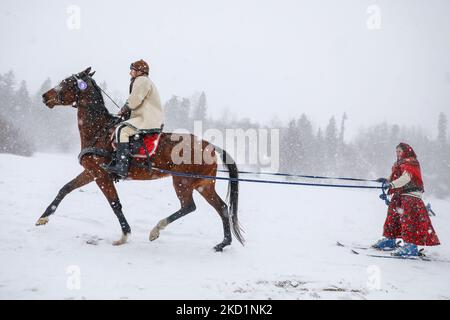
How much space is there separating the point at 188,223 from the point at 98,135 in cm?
358

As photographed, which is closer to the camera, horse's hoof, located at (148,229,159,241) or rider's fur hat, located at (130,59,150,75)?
horse's hoof, located at (148,229,159,241)

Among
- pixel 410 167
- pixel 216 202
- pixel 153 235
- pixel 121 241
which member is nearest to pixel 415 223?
pixel 410 167

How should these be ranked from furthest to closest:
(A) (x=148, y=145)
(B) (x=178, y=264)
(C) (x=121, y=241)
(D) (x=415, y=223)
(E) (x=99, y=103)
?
(D) (x=415, y=223)
(E) (x=99, y=103)
(A) (x=148, y=145)
(C) (x=121, y=241)
(B) (x=178, y=264)

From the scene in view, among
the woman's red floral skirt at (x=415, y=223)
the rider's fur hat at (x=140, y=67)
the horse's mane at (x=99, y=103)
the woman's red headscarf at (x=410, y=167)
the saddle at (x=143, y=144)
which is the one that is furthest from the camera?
the woman's red headscarf at (x=410, y=167)

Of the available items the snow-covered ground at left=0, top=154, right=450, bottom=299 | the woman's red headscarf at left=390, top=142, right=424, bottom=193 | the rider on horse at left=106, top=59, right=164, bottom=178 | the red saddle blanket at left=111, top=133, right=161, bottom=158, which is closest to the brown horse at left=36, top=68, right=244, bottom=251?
the red saddle blanket at left=111, top=133, right=161, bottom=158

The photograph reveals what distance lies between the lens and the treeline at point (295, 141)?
175ft

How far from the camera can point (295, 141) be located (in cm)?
5266

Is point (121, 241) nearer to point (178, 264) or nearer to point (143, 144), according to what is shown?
point (178, 264)

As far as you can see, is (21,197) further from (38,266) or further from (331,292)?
(331,292)

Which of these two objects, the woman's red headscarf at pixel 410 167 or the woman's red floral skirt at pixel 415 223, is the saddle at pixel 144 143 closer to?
the woman's red headscarf at pixel 410 167

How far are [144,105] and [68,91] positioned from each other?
1.49 metres

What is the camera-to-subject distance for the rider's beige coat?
5.09 metres

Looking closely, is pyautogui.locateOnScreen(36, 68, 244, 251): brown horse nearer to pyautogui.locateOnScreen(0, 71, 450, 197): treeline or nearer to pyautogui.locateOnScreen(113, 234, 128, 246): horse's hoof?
pyautogui.locateOnScreen(113, 234, 128, 246): horse's hoof

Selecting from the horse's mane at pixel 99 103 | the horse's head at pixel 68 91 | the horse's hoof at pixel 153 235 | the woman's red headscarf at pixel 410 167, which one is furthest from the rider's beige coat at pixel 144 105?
the woman's red headscarf at pixel 410 167
